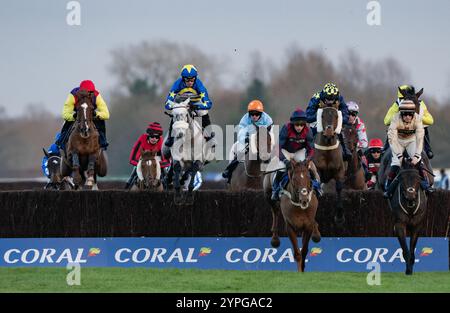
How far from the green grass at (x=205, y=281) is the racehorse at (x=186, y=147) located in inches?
52.4

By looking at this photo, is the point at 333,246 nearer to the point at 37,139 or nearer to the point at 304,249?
the point at 304,249

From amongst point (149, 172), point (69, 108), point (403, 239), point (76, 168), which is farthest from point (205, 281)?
point (149, 172)

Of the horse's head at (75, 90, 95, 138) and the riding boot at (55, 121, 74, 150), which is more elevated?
the horse's head at (75, 90, 95, 138)

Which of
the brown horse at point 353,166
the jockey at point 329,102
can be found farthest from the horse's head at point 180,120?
the brown horse at point 353,166

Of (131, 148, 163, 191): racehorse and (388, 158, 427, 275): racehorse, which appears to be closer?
(388, 158, 427, 275): racehorse

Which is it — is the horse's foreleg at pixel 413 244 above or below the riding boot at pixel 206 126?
below

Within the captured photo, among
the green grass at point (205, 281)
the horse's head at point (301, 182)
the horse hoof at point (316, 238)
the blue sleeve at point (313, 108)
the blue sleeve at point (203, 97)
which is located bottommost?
the green grass at point (205, 281)

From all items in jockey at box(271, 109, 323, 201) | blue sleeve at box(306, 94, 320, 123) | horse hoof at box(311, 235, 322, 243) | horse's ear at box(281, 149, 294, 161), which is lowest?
horse hoof at box(311, 235, 322, 243)

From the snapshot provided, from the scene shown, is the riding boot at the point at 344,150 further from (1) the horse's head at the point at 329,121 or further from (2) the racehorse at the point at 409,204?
(2) the racehorse at the point at 409,204

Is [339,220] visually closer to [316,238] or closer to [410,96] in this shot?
[316,238]

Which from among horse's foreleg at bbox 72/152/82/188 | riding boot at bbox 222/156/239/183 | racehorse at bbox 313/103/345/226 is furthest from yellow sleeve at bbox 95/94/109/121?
racehorse at bbox 313/103/345/226

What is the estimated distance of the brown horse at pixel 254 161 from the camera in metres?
16.4

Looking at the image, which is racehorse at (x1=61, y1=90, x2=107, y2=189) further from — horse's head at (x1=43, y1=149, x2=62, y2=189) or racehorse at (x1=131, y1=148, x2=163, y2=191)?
horse's head at (x1=43, y1=149, x2=62, y2=189)

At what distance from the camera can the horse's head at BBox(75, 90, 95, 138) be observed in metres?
Answer: 15.9
